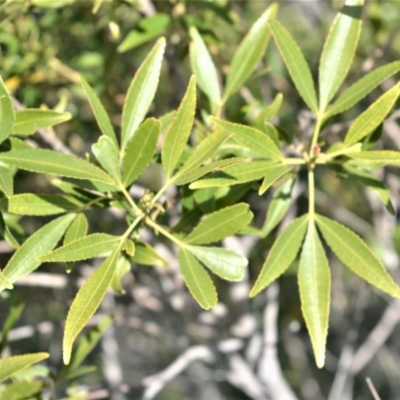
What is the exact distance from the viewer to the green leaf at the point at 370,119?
67 cm

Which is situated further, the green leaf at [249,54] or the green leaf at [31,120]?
the green leaf at [249,54]

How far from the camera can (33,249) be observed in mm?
683

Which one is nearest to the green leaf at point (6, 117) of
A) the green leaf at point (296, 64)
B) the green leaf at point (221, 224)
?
the green leaf at point (221, 224)

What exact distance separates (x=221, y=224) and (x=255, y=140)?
0.10 m

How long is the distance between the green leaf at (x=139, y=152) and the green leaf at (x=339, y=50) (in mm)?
233

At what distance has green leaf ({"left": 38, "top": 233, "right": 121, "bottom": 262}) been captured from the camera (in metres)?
0.61

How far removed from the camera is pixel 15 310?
2.96 ft

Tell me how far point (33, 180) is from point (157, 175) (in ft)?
3.27

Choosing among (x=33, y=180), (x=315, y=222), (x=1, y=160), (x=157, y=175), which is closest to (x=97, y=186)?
(x=1, y=160)

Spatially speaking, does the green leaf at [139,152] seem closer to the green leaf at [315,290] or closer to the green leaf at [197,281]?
the green leaf at [197,281]

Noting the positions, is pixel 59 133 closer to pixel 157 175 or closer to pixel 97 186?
pixel 157 175

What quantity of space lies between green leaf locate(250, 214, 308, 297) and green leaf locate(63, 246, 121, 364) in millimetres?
171

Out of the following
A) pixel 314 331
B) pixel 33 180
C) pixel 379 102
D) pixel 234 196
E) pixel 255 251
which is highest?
pixel 379 102

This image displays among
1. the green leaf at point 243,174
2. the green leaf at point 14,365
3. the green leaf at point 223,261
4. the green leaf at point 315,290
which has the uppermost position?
the green leaf at point 243,174
